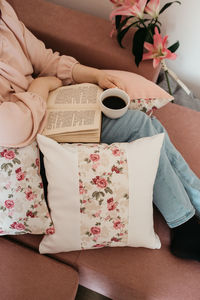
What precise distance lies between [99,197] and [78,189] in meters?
0.07

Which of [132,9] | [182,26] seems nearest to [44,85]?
[132,9]

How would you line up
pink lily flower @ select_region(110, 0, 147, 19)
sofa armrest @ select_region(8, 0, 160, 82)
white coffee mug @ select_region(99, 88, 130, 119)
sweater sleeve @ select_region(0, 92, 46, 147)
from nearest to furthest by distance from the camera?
sweater sleeve @ select_region(0, 92, 46, 147), white coffee mug @ select_region(99, 88, 130, 119), pink lily flower @ select_region(110, 0, 147, 19), sofa armrest @ select_region(8, 0, 160, 82)

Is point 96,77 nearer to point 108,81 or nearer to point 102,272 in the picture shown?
point 108,81

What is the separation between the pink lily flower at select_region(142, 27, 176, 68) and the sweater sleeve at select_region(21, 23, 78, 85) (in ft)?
1.01

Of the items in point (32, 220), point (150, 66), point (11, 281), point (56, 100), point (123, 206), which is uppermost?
point (150, 66)

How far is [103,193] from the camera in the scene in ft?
2.34

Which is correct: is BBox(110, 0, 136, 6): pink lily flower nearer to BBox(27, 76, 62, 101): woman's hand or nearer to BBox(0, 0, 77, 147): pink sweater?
BBox(0, 0, 77, 147): pink sweater

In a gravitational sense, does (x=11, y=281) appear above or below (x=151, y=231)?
below

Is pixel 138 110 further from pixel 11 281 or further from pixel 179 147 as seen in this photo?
pixel 11 281

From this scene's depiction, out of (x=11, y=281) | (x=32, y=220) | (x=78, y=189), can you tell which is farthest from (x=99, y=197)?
(x=11, y=281)

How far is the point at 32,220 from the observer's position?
73cm

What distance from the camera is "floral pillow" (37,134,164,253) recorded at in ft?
2.33

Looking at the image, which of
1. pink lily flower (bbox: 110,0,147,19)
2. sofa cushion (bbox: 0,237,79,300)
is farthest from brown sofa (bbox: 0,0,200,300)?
pink lily flower (bbox: 110,0,147,19)

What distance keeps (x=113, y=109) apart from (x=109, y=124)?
0.08m
